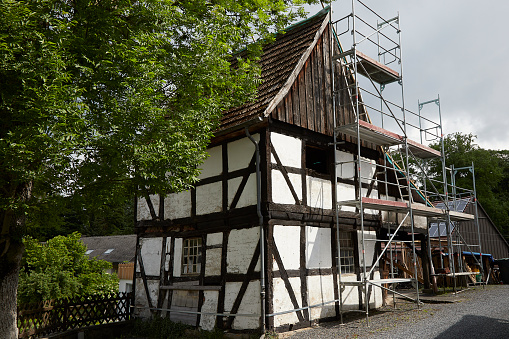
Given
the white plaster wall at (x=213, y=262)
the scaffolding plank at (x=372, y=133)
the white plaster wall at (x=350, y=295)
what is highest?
the scaffolding plank at (x=372, y=133)

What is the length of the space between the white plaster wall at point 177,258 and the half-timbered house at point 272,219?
0.14ft

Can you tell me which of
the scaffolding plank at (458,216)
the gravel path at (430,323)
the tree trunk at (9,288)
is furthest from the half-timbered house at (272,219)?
the scaffolding plank at (458,216)

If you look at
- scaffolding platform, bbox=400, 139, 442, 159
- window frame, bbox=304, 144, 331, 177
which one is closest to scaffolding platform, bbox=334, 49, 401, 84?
scaffolding platform, bbox=400, 139, 442, 159

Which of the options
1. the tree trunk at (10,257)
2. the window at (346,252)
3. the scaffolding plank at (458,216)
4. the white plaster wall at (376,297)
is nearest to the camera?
the tree trunk at (10,257)

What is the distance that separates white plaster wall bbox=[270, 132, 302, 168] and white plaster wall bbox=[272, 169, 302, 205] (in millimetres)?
338

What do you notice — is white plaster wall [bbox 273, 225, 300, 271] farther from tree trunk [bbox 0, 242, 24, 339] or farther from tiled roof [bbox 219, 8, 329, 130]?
tree trunk [bbox 0, 242, 24, 339]

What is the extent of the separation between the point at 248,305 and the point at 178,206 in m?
4.13

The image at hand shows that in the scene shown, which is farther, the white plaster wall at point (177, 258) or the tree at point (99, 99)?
the white plaster wall at point (177, 258)

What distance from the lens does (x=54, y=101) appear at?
22.0 feet

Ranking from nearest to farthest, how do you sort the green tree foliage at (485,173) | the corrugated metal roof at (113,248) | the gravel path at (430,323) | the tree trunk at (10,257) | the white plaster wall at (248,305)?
the tree trunk at (10,257) < the gravel path at (430,323) < the white plaster wall at (248,305) < the corrugated metal roof at (113,248) < the green tree foliage at (485,173)

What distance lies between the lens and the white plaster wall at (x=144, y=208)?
13.9 meters

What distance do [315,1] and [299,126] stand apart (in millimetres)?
3710

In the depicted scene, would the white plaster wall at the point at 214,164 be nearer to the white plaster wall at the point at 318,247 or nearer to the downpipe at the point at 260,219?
the downpipe at the point at 260,219

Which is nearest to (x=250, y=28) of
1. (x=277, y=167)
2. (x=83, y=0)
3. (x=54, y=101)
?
(x=277, y=167)
